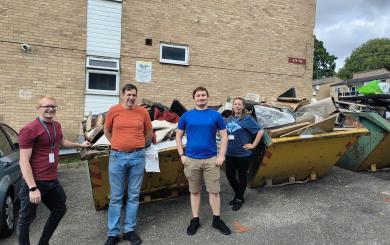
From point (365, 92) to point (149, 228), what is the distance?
224 inches

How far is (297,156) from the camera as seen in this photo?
18.0 ft

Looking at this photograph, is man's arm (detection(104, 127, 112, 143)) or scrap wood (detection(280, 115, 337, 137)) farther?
scrap wood (detection(280, 115, 337, 137))

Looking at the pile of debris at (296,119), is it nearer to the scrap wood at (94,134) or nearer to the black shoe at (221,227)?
the black shoe at (221,227)

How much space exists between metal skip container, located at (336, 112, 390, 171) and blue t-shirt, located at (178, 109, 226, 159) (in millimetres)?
3718

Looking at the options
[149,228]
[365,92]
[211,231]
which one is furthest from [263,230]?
[365,92]

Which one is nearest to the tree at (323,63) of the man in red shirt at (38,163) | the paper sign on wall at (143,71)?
the paper sign on wall at (143,71)

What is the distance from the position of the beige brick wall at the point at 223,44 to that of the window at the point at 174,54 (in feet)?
0.46

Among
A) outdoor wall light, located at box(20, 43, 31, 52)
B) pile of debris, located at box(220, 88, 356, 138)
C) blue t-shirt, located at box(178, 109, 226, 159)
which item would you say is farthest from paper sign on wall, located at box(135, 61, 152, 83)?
blue t-shirt, located at box(178, 109, 226, 159)

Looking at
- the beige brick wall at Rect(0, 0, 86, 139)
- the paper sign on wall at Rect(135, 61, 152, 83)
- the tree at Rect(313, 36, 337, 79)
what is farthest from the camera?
the tree at Rect(313, 36, 337, 79)

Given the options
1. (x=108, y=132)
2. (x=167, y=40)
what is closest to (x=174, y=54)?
(x=167, y=40)

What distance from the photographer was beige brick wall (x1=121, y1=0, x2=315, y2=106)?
9.48 meters

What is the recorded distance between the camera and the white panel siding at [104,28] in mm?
8953

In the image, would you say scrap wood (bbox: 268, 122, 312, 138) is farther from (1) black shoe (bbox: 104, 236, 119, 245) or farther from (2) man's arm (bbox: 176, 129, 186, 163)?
(1) black shoe (bbox: 104, 236, 119, 245)

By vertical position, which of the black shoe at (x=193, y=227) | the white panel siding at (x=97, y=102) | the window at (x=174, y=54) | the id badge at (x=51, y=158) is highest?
the window at (x=174, y=54)
